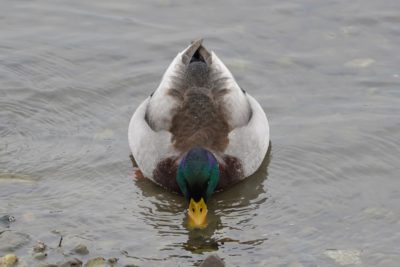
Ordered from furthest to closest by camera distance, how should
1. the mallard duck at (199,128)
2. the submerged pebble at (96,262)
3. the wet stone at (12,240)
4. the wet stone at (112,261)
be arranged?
the mallard duck at (199,128), the wet stone at (12,240), the wet stone at (112,261), the submerged pebble at (96,262)

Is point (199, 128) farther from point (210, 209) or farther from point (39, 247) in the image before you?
point (39, 247)

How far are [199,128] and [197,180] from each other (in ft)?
3.29

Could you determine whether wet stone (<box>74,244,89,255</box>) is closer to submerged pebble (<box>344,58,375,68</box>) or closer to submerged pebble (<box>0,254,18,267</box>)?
submerged pebble (<box>0,254,18,267</box>)

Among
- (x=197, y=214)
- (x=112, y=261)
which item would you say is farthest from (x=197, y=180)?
(x=112, y=261)

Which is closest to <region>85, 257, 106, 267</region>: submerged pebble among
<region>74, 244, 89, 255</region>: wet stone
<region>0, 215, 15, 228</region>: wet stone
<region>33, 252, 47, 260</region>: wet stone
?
<region>74, 244, 89, 255</region>: wet stone

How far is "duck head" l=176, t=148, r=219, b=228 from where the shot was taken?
889cm

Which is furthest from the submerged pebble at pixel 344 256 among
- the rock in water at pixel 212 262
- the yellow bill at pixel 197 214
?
the yellow bill at pixel 197 214

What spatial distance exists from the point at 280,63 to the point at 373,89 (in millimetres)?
1277

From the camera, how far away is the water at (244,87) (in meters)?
8.55

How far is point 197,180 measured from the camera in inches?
352

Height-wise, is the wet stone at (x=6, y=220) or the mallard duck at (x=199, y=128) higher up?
the mallard duck at (x=199, y=128)

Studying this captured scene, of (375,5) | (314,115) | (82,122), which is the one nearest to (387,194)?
(314,115)

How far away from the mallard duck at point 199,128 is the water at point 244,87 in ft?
0.70

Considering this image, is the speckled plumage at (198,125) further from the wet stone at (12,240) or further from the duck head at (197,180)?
the wet stone at (12,240)
